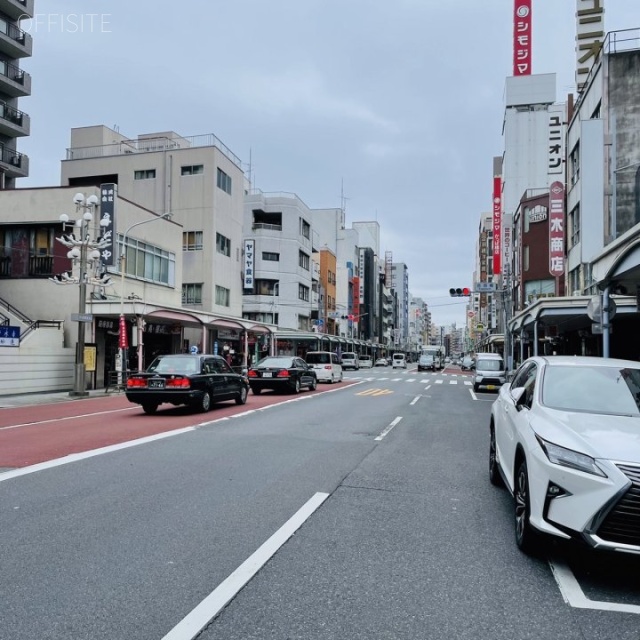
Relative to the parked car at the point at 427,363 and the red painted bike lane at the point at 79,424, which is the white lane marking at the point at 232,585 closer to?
the red painted bike lane at the point at 79,424

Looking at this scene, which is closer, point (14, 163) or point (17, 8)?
point (17, 8)

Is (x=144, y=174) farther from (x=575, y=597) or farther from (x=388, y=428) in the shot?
(x=575, y=597)

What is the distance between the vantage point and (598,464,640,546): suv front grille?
3.69 metres

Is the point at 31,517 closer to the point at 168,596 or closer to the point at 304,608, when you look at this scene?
the point at 168,596

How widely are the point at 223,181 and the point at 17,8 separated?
18.7 m

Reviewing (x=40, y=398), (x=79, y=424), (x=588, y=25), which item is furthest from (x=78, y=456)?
(x=588, y=25)

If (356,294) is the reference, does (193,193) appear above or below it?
above

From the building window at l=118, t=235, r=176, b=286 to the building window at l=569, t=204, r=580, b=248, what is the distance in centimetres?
2333

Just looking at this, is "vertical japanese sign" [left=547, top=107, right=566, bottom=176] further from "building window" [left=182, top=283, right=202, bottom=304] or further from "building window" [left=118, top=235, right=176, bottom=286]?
"building window" [left=118, top=235, right=176, bottom=286]

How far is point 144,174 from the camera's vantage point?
45281 mm

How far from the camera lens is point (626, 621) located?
3451mm

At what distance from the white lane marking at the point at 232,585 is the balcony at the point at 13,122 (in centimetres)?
4427

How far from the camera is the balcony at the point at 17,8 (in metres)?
40.0

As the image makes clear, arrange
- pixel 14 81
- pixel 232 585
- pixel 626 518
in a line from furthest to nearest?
1. pixel 14 81
2. pixel 232 585
3. pixel 626 518
